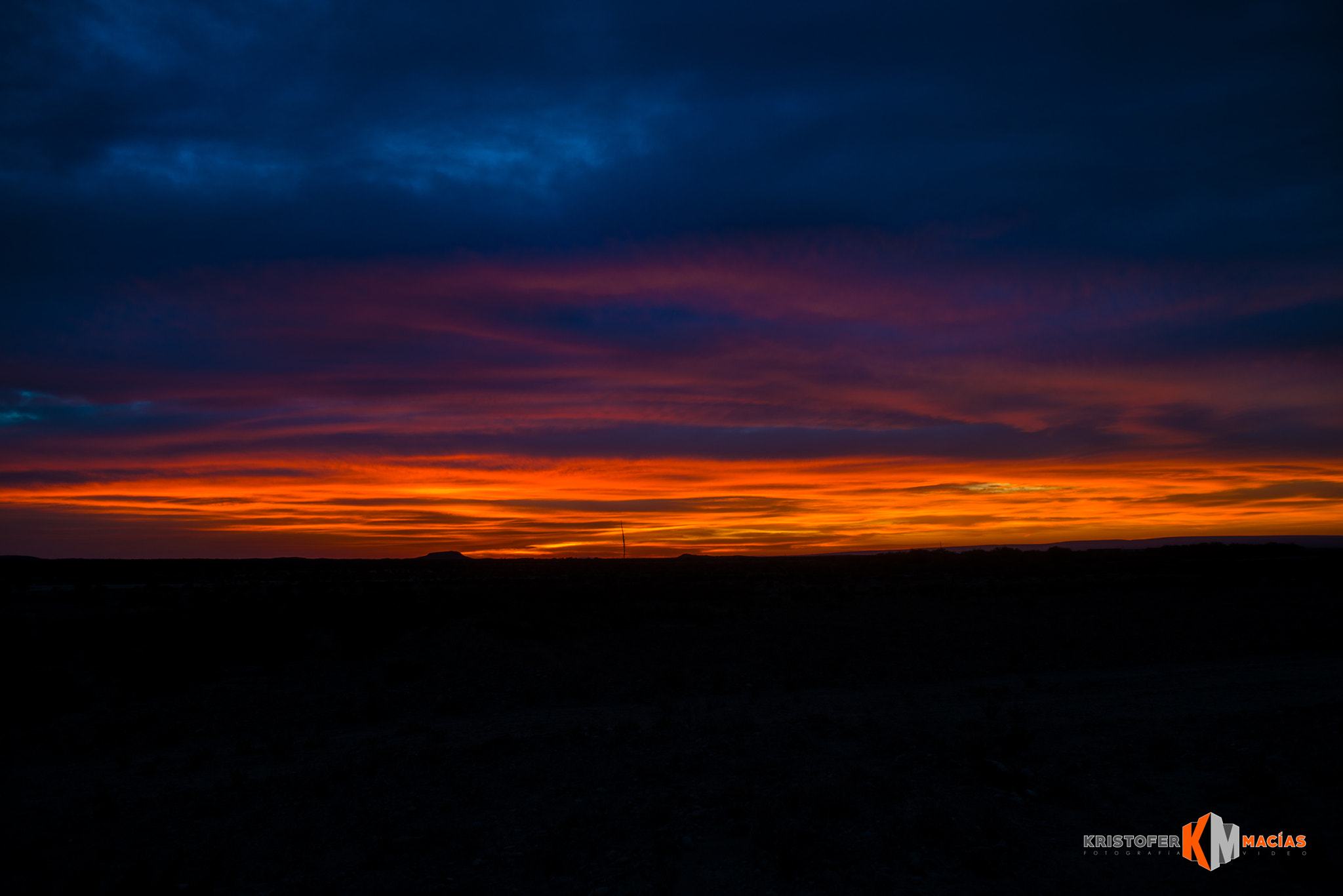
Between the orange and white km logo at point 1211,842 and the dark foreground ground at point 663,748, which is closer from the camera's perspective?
the orange and white km logo at point 1211,842

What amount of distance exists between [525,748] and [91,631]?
70.5ft

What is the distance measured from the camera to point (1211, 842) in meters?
7.84

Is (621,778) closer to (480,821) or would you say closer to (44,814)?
(480,821)

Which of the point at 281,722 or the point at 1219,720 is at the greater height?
the point at 1219,720

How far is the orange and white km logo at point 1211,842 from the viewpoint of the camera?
753 cm

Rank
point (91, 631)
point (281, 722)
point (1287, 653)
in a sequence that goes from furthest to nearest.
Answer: point (91, 631), point (1287, 653), point (281, 722)

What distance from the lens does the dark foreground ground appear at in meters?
7.94

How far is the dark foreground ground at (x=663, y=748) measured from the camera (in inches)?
313

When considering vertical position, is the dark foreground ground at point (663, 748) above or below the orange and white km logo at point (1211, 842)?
below

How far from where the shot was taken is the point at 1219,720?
503 inches

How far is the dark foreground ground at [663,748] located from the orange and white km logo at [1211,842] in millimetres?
192

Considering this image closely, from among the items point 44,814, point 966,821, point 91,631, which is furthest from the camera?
point 91,631

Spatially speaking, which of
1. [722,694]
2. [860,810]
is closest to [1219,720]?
[860,810]

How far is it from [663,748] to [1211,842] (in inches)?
300
